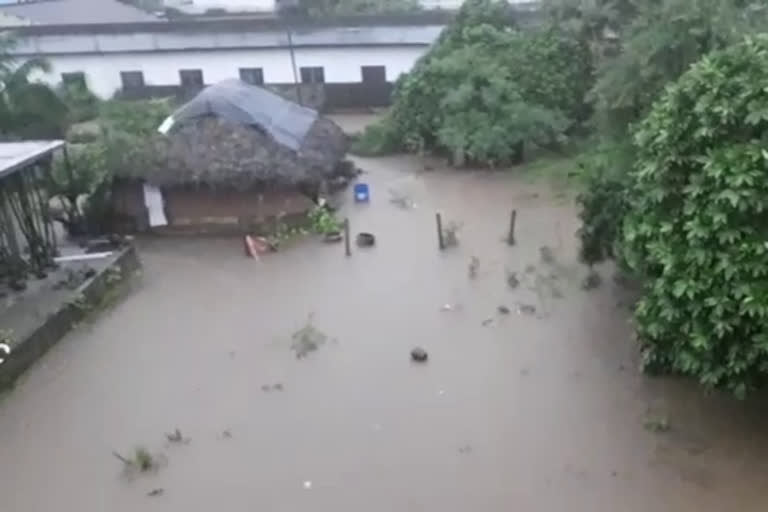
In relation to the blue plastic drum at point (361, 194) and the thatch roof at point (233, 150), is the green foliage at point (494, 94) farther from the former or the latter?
the thatch roof at point (233, 150)

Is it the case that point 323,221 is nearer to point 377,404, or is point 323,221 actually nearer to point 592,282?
point 592,282

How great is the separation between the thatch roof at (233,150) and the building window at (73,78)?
841 centimetres

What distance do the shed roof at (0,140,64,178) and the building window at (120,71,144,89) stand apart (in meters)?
11.7

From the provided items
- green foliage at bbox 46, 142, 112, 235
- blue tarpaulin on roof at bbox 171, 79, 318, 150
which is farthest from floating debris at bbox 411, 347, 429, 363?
green foliage at bbox 46, 142, 112, 235

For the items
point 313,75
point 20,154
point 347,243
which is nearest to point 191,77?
point 313,75

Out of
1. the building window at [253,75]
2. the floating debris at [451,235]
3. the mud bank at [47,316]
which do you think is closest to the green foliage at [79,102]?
the building window at [253,75]

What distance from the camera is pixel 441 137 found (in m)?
19.5

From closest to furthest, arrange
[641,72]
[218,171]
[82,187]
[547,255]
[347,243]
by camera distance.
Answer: [641,72], [547,255], [347,243], [82,187], [218,171]

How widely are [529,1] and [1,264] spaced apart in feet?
62.7

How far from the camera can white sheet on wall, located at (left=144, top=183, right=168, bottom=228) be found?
1675 centimetres

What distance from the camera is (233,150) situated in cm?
1642

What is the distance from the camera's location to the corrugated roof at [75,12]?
28641 millimetres

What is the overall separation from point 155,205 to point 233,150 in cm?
192

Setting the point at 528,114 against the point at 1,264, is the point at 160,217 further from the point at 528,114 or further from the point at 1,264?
the point at 528,114
